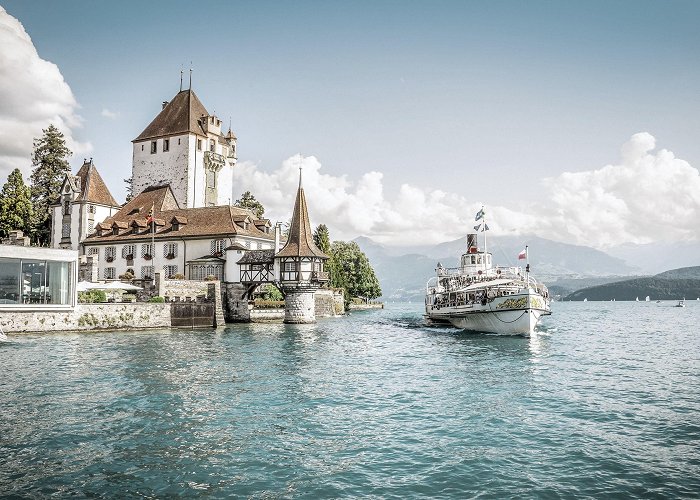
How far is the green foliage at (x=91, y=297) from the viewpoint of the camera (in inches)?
2005

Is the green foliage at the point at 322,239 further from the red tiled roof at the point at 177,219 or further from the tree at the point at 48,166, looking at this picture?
the tree at the point at 48,166

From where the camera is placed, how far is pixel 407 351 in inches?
1501

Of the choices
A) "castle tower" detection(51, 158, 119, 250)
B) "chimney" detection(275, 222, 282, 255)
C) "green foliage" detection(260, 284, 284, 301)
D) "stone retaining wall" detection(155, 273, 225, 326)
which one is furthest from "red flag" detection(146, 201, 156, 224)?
"green foliage" detection(260, 284, 284, 301)

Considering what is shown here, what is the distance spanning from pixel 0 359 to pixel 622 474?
29.2 meters

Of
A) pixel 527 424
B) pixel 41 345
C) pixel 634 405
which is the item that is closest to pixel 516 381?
pixel 634 405

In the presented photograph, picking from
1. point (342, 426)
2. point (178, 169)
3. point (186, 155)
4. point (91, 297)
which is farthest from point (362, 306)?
point (342, 426)

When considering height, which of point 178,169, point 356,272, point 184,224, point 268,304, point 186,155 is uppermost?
point 186,155

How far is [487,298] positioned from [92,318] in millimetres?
35241

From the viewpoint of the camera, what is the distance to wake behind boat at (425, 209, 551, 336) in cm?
4878

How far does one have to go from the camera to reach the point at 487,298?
172 feet

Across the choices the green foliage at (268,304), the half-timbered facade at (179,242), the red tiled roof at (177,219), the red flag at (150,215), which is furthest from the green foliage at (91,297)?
the red flag at (150,215)

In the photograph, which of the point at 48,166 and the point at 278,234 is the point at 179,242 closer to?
the point at 278,234

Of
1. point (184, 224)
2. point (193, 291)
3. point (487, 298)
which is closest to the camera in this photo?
point (487, 298)

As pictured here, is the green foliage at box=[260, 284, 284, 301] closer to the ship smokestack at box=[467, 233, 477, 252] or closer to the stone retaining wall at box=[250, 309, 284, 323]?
the stone retaining wall at box=[250, 309, 284, 323]
